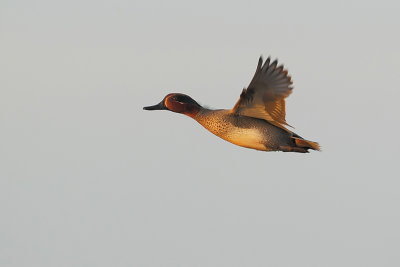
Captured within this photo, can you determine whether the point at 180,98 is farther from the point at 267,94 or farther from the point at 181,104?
the point at 267,94

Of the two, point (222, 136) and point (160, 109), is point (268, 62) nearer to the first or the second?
point (222, 136)

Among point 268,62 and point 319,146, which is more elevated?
point 268,62

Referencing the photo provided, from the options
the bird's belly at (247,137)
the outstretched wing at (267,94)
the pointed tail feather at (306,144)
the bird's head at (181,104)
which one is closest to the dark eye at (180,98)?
the bird's head at (181,104)

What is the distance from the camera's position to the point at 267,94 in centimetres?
970

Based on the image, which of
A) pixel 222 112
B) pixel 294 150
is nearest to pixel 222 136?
pixel 222 112

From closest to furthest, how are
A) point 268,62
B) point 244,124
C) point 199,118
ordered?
point 268,62 → point 244,124 → point 199,118

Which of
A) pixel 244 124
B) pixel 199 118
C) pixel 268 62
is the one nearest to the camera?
pixel 268 62

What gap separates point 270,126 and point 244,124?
381 millimetres

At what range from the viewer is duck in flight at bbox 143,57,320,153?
9.55 metres

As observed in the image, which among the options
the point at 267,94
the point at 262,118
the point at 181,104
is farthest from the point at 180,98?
the point at 267,94

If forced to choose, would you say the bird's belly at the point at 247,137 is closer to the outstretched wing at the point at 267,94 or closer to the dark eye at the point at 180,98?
the outstretched wing at the point at 267,94

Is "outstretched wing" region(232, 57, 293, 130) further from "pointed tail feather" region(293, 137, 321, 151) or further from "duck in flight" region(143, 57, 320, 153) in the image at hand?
"pointed tail feather" region(293, 137, 321, 151)

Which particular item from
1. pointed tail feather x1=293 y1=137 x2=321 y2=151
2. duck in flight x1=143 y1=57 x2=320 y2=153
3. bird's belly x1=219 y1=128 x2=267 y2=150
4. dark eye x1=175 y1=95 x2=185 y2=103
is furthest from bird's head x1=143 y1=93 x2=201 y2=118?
pointed tail feather x1=293 y1=137 x2=321 y2=151

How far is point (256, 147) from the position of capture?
403 inches
